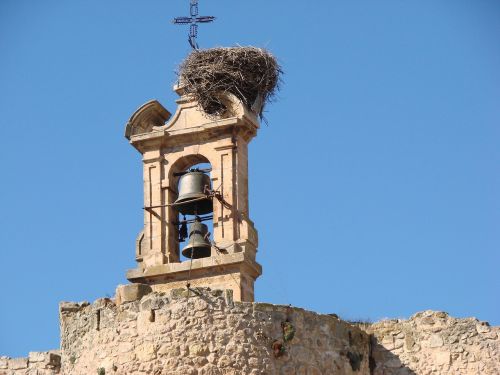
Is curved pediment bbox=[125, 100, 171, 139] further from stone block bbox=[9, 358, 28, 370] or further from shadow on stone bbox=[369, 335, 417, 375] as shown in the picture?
shadow on stone bbox=[369, 335, 417, 375]

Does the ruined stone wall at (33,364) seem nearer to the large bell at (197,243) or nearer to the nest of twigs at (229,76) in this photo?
the large bell at (197,243)

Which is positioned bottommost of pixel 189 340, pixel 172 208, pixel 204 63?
pixel 189 340

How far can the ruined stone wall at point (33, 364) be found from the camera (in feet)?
105

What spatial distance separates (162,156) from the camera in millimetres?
34438

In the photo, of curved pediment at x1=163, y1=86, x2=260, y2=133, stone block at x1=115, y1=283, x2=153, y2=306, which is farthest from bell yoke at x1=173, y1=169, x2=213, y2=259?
stone block at x1=115, y1=283, x2=153, y2=306

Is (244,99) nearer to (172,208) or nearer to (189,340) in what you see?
(172,208)

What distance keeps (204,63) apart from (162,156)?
178 centimetres

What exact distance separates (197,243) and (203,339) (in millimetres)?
4586

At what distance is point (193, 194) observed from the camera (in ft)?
112

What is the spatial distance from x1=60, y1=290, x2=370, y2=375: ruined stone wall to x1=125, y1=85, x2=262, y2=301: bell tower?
2876 mm

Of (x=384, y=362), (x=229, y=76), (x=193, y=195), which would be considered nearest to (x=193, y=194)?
(x=193, y=195)

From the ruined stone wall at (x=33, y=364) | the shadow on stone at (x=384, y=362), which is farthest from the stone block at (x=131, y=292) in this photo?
the shadow on stone at (x=384, y=362)

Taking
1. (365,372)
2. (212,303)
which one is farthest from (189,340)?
(365,372)

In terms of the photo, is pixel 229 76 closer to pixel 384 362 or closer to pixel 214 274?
pixel 214 274
